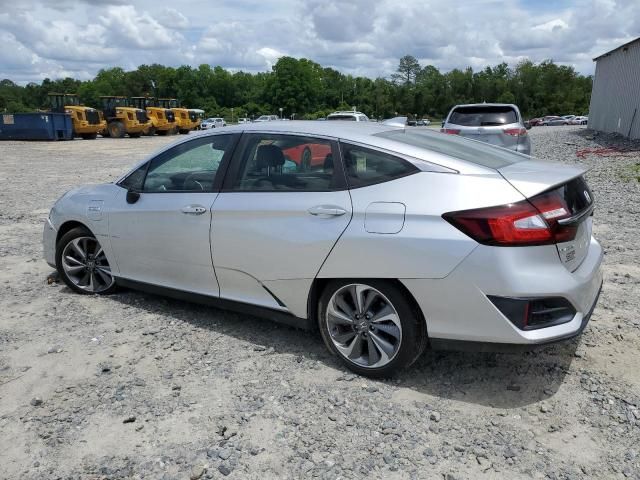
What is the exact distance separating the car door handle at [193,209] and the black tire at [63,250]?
1.27m

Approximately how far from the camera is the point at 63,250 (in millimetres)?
5219

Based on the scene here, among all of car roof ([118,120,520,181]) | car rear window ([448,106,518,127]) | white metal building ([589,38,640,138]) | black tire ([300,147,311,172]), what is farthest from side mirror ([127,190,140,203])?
white metal building ([589,38,640,138])

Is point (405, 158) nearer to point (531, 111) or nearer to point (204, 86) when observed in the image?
point (531, 111)

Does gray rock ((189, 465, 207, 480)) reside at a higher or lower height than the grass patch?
higher

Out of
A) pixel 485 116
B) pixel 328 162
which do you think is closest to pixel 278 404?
pixel 328 162

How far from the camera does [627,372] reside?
3.57 metres

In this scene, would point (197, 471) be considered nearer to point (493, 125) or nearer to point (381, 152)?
point (381, 152)

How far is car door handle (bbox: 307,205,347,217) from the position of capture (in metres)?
3.47

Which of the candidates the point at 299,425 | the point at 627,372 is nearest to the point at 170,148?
the point at 299,425

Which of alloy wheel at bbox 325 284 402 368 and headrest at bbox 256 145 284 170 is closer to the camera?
alloy wheel at bbox 325 284 402 368

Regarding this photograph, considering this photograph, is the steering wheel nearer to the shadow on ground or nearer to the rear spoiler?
the shadow on ground

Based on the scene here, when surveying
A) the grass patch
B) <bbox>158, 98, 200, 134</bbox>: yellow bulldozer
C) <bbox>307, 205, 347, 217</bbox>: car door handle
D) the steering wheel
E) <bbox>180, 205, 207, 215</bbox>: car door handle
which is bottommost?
<bbox>158, 98, 200, 134</bbox>: yellow bulldozer

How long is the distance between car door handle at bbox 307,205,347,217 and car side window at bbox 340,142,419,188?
172 mm

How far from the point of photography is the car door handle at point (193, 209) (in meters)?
4.11
